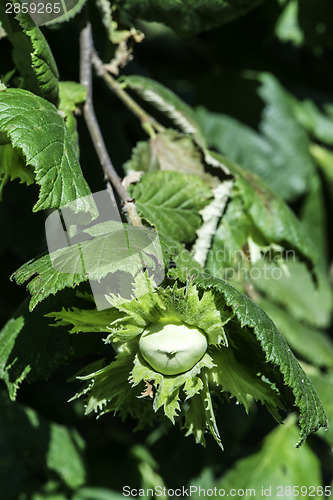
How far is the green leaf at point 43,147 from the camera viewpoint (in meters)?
0.86

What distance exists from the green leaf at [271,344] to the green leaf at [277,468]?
1.04 m

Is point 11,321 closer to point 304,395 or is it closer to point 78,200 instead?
point 78,200

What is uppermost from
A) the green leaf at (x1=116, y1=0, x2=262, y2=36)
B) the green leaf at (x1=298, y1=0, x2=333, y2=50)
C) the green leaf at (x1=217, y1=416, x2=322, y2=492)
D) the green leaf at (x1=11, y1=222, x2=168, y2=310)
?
the green leaf at (x1=116, y1=0, x2=262, y2=36)

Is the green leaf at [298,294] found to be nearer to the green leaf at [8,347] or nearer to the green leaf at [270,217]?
the green leaf at [270,217]

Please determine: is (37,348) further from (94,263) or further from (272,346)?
(272,346)

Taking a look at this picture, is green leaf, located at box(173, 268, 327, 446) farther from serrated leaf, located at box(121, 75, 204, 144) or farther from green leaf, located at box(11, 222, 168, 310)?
serrated leaf, located at box(121, 75, 204, 144)

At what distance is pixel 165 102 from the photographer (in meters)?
1.43

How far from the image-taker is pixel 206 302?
853mm

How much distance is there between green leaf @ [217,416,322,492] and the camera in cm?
180

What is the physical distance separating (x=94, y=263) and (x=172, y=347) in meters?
0.17

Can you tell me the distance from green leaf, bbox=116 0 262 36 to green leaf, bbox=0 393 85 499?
109 centimetres

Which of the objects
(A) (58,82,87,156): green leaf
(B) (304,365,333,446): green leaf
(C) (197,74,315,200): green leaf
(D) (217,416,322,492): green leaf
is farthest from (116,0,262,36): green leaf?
(D) (217,416,322,492): green leaf

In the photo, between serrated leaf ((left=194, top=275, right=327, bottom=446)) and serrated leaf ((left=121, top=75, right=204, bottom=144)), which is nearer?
serrated leaf ((left=194, top=275, right=327, bottom=446))

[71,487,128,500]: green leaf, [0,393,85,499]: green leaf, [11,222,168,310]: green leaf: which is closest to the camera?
[11,222,168,310]: green leaf
